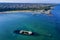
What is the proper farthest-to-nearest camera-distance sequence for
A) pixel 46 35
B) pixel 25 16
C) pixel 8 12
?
pixel 8 12 → pixel 25 16 → pixel 46 35

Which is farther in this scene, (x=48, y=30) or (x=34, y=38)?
(x=48, y=30)

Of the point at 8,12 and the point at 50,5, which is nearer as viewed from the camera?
the point at 8,12

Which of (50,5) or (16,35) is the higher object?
(50,5)

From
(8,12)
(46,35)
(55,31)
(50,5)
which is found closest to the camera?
(46,35)

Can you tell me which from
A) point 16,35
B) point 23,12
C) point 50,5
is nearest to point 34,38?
point 16,35

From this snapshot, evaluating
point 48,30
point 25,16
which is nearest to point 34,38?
point 48,30

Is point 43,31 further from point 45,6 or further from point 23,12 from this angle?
point 45,6

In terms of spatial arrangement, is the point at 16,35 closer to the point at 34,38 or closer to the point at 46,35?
the point at 34,38

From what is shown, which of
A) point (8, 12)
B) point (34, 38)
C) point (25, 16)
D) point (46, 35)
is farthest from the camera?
point (8, 12)

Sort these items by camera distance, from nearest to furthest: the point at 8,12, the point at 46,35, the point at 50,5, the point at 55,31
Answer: the point at 46,35
the point at 55,31
the point at 8,12
the point at 50,5
